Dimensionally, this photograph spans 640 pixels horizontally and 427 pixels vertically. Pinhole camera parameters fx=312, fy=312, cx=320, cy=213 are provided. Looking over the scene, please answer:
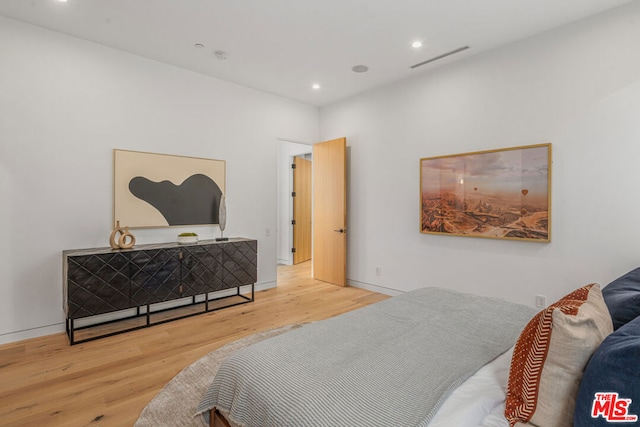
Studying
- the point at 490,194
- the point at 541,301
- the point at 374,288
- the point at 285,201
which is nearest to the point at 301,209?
the point at 285,201

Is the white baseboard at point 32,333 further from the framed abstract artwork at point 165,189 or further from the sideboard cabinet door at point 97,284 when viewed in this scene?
the framed abstract artwork at point 165,189

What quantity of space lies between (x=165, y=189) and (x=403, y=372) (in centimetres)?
347

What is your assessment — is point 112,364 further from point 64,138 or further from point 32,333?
point 64,138

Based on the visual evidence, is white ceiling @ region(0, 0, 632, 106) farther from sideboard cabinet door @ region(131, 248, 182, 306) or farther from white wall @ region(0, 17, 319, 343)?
sideboard cabinet door @ region(131, 248, 182, 306)

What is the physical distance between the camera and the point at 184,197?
3.94m

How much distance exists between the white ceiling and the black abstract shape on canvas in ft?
4.80

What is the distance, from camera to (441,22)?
2.94 meters

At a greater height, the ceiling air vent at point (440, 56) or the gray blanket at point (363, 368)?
the ceiling air vent at point (440, 56)

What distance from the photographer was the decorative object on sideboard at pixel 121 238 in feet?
10.6

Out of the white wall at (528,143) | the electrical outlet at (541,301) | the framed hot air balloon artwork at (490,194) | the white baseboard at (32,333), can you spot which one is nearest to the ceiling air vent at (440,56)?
the white wall at (528,143)

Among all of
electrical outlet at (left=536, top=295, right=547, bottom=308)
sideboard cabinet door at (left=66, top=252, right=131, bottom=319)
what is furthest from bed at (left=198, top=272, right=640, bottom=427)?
sideboard cabinet door at (left=66, top=252, right=131, bottom=319)

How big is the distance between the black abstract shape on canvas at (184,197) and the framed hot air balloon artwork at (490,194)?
2.78 m

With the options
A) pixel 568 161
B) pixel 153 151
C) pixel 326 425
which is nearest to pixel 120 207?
pixel 153 151

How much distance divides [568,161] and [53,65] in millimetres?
5111
